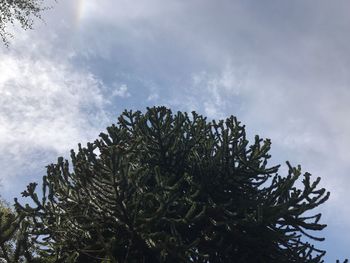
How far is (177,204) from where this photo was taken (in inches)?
358

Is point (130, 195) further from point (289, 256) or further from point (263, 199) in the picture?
point (289, 256)

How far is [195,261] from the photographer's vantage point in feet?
29.5

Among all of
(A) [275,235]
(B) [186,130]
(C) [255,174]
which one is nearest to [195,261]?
(A) [275,235]

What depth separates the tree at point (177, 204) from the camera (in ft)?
26.6

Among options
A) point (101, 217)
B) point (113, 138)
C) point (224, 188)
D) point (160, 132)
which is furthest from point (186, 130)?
point (101, 217)

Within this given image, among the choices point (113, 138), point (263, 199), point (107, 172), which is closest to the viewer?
point (107, 172)

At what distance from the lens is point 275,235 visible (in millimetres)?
9430

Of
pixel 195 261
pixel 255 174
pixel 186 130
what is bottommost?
pixel 195 261

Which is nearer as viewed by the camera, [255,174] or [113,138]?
[113,138]

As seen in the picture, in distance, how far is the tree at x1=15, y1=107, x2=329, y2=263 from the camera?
8094 mm

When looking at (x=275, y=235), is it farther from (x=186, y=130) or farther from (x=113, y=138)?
(x=113, y=138)

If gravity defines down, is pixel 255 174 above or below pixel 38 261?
above

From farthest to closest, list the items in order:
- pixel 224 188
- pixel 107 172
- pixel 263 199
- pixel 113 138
Result: pixel 224 188, pixel 263 199, pixel 113 138, pixel 107 172

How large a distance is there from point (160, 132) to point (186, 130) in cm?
87
